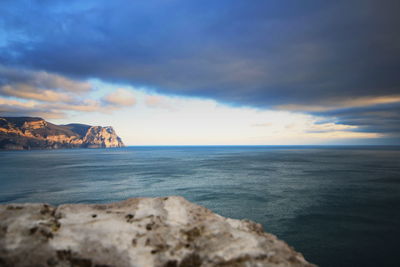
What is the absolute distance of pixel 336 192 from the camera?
3341cm

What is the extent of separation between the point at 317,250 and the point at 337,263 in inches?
63.8

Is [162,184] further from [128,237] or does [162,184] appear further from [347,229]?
[128,237]

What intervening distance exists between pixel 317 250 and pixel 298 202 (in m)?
13.6

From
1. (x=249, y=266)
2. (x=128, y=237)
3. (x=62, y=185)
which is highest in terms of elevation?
(x=128, y=237)

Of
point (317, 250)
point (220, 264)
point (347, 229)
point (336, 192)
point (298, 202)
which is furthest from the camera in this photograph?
point (336, 192)

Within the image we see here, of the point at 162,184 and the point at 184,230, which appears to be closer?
the point at 184,230

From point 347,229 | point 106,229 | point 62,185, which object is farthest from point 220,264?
point 62,185

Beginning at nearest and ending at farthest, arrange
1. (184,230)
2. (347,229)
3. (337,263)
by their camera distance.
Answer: (184,230) → (337,263) → (347,229)

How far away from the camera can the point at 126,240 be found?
23.5 feet

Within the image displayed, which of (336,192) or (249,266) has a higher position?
(249,266)

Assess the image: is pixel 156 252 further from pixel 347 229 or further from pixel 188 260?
pixel 347 229

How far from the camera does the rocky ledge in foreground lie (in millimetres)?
6570

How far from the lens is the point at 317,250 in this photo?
15109 mm

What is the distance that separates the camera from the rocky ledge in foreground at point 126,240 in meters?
6.57
